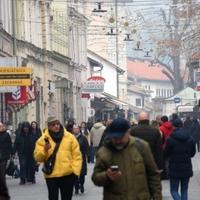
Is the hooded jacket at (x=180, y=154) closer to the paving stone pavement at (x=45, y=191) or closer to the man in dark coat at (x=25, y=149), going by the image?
the paving stone pavement at (x=45, y=191)

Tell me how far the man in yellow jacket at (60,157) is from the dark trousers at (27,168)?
1180 centimetres

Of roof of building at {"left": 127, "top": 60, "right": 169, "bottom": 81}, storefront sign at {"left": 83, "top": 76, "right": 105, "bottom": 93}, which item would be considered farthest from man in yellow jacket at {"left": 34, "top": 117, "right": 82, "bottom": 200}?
roof of building at {"left": 127, "top": 60, "right": 169, "bottom": 81}

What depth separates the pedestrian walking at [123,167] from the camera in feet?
32.6

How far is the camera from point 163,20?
2721 inches

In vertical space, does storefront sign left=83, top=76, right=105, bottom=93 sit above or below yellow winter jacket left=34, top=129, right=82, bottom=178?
above

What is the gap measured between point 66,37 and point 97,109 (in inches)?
371

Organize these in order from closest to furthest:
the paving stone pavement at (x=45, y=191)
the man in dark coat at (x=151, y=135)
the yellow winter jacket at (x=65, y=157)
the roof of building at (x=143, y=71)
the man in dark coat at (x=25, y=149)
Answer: the yellow winter jacket at (x=65, y=157) → the man in dark coat at (x=151, y=135) → the paving stone pavement at (x=45, y=191) → the man in dark coat at (x=25, y=149) → the roof of building at (x=143, y=71)

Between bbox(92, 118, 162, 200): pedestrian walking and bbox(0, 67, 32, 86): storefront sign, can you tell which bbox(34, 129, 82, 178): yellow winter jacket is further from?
bbox(0, 67, 32, 86): storefront sign

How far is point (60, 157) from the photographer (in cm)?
1498

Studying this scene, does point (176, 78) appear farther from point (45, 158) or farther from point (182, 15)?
point (45, 158)

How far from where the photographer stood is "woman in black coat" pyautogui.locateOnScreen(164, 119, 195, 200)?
16.8 m

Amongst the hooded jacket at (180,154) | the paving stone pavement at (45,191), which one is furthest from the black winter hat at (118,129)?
the paving stone pavement at (45,191)

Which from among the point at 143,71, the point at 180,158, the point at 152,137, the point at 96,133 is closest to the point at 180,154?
the point at 180,158

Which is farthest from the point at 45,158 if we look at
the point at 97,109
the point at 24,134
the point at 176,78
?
the point at 176,78
